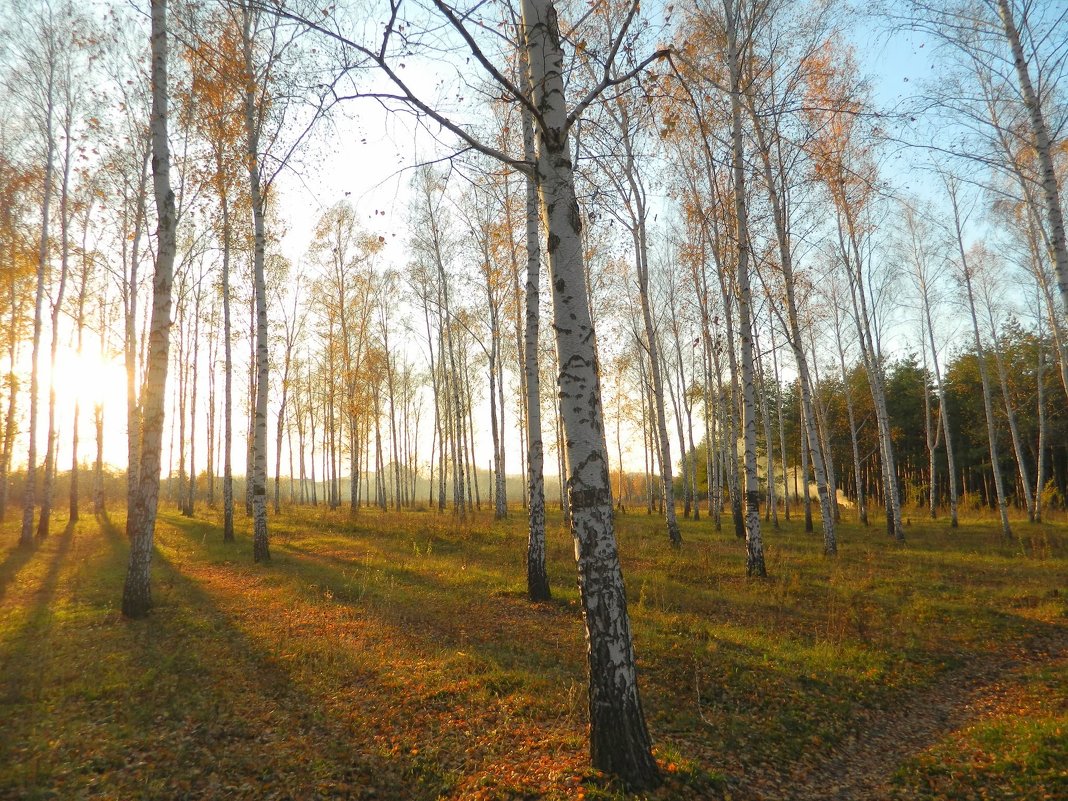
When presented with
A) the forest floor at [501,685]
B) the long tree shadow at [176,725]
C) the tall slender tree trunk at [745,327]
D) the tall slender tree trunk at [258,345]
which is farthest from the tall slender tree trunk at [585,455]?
the tall slender tree trunk at [258,345]

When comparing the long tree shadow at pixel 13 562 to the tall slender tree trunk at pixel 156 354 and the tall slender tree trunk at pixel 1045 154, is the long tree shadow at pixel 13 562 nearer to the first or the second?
the tall slender tree trunk at pixel 156 354

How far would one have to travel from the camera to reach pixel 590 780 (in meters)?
3.64

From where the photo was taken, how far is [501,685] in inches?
210

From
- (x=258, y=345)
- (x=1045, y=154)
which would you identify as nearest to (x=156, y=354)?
(x=258, y=345)

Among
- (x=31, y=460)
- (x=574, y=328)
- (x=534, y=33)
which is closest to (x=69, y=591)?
(x=31, y=460)

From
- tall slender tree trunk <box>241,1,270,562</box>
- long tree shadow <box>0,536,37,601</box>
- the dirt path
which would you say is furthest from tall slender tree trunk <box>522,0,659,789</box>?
long tree shadow <box>0,536,37,601</box>

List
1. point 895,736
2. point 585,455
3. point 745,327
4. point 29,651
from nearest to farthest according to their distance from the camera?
point 585,455
point 895,736
point 29,651
point 745,327

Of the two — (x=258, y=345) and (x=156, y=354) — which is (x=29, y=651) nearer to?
(x=156, y=354)

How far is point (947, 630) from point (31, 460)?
70.6ft

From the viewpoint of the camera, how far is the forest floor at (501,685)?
152 inches

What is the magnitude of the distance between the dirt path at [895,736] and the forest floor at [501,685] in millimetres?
24

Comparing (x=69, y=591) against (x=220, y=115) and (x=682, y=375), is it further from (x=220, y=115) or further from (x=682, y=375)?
(x=682, y=375)

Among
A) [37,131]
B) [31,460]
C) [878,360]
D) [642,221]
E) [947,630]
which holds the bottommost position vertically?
[947,630]

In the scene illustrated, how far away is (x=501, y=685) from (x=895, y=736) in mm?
3654
